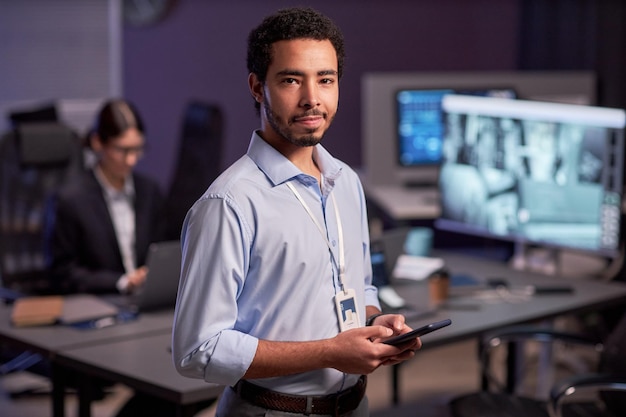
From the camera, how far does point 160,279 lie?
3.39m

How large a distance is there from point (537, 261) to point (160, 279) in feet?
5.63

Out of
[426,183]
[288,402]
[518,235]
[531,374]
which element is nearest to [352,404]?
[288,402]

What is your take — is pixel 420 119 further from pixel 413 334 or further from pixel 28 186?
pixel 413 334

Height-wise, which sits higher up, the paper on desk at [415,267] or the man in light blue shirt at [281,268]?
the man in light blue shirt at [281,268]

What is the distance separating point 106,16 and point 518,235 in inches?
137

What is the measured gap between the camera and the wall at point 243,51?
21.8 feet

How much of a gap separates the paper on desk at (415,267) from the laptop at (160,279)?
91 cm

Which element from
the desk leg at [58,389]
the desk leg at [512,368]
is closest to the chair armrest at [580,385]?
the desk leg at [512,368]

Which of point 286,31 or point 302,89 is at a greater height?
point 286,31

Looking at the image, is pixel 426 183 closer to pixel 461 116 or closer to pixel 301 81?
pixel 461 116

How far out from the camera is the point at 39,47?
6.52m

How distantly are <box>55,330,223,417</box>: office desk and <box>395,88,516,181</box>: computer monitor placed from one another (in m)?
2.59

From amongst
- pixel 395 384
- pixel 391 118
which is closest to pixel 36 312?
pixel 395 384

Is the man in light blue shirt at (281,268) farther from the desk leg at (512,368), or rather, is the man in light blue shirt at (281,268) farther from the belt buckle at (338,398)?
the desk leg at (512,368)
